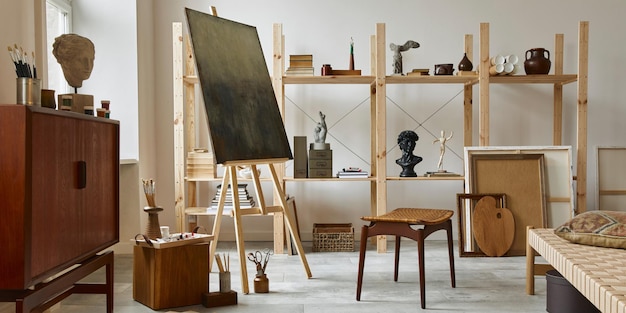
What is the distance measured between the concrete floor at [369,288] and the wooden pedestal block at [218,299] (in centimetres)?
4

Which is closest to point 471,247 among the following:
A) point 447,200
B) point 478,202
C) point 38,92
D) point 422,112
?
point 478,202

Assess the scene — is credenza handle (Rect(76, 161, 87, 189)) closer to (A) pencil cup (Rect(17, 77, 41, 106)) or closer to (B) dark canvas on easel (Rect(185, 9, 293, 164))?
(A) pencil cup (Rect(17, 77, 41, 106))

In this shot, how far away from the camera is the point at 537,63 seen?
196 inches

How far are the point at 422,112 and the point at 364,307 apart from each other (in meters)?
2.63

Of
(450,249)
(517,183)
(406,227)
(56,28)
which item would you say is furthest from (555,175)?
(56,28)

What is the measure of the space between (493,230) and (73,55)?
128 inches

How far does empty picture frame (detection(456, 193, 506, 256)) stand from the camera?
471cm

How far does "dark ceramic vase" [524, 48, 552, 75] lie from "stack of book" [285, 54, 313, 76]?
5.88 feet

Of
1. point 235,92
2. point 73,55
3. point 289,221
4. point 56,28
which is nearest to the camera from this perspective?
point 73,55

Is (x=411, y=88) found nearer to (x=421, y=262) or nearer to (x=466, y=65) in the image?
(x=466, y=65)

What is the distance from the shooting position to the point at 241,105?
12.1ft

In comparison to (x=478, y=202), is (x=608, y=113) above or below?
above

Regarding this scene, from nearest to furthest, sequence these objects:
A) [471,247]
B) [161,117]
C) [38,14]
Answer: [38,14] < [471,247] < [161,117]

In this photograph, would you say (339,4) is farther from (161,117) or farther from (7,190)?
(7,190)
